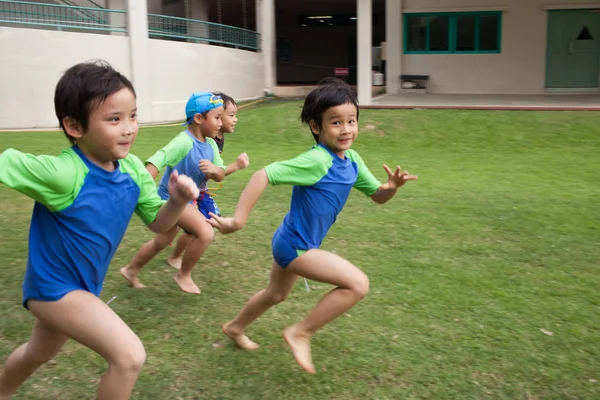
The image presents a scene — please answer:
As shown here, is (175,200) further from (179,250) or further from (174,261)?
(174,261)

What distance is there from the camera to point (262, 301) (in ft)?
11.8

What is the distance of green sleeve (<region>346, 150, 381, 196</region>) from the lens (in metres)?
3.68

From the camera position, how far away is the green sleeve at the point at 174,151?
4.57 meters

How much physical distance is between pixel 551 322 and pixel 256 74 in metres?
17.9

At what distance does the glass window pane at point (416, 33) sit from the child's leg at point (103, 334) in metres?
19.1

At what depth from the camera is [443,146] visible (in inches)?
473

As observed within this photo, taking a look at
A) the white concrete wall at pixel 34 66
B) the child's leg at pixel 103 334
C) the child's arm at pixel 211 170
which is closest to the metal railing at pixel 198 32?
the white concrete wall at pixel 34 66

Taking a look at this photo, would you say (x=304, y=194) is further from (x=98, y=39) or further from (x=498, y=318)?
(x=98, y=39)

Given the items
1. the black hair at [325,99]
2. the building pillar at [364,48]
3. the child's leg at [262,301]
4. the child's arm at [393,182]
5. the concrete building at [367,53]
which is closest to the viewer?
the black hair at [325,99]

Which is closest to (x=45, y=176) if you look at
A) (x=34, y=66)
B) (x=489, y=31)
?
(x=34, y=66)

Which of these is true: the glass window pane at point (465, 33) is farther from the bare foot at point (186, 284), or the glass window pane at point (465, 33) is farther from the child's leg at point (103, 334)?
the child's leg at point (103, 334)

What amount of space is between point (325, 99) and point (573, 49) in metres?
18.2

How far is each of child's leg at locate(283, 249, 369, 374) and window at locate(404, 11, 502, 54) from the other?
1803 centimetres

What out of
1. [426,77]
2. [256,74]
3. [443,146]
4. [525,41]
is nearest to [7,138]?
[443,146]
